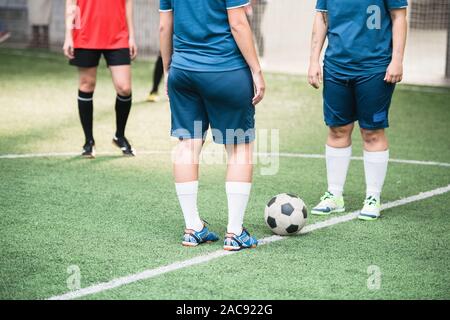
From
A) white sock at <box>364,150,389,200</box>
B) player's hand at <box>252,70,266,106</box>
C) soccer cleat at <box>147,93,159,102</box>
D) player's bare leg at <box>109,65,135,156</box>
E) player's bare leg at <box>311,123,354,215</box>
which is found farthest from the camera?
soccer cleat at <box>147,93,159,102</box>

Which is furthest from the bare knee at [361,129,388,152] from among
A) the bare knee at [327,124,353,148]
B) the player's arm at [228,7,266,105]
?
the player's arm at [228,7,266,105]

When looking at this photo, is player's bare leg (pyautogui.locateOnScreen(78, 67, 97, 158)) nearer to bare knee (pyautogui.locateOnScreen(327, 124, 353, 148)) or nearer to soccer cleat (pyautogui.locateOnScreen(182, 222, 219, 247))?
bare knee (pyautogui.locateOnScreen(327, 124, 353, 148))

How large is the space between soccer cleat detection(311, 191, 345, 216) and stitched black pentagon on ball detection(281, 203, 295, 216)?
781mm

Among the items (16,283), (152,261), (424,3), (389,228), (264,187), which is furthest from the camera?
(424,3)

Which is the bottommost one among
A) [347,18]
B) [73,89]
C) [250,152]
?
[73,89]

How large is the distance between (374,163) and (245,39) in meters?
1.84

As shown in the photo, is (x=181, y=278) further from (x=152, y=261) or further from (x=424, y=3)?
(x=424, y=3)

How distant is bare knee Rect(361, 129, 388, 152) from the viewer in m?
6.62

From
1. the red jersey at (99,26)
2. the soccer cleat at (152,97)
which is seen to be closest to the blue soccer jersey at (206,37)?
the red jersey at (99,26)

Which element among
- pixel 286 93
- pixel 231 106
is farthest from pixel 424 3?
pixel 231 106

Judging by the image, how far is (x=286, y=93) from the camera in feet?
43.0

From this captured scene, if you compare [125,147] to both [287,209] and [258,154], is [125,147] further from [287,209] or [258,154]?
[287,209]

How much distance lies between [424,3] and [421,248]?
1502 cm

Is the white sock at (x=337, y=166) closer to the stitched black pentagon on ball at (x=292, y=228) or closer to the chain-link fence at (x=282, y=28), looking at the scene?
the stitched black pentagon on ball at (x=292, y=228)
